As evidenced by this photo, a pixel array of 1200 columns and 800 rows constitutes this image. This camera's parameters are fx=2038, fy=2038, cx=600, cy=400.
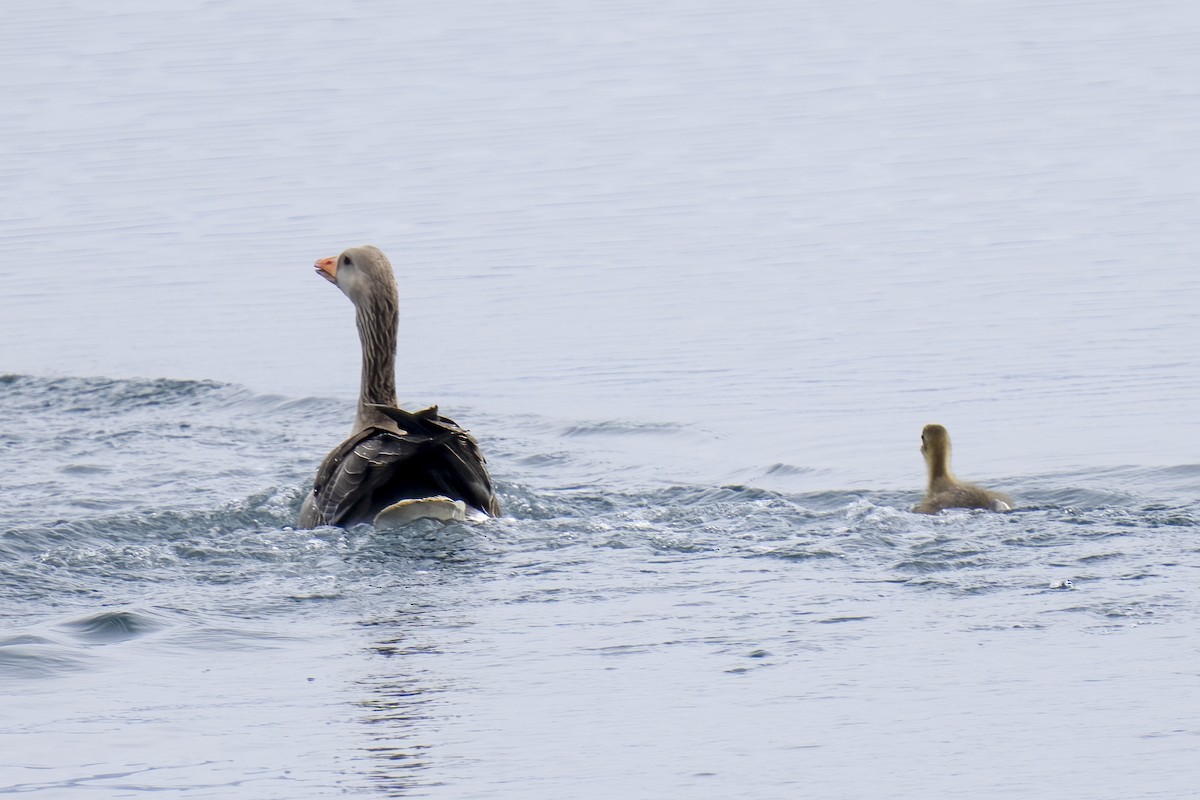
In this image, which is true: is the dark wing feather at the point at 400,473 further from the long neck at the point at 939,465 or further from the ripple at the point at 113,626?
the long neck at the point at 939,465

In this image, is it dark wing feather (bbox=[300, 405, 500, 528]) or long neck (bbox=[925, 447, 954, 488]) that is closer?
dark wing feather (bbox=[300, 405, 500, 528])

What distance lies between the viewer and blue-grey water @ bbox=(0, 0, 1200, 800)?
735 cm

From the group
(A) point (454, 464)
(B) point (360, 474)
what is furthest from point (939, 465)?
(B) point (360, 474)

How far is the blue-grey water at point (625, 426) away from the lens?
735 cm

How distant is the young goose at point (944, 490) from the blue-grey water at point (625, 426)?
0.27 metres

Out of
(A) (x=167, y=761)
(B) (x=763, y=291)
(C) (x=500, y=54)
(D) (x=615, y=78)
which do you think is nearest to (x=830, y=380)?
(B) (x=763, y=291)

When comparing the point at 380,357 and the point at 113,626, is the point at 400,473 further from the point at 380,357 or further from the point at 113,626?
the point at 113,626

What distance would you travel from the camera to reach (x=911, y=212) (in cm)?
2248

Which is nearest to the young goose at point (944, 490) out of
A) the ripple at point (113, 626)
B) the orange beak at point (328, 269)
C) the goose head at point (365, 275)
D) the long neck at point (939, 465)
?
the long neck at point (939, 465)

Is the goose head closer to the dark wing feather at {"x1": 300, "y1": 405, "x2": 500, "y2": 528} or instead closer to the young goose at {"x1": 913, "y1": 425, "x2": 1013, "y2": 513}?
the dark wing feather at {"x1": 300, "y1": 405, "x2": 500, "y2": 528}

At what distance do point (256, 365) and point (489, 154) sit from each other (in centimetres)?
1129

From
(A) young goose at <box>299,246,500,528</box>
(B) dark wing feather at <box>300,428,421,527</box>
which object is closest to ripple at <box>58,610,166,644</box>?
(A) young goose at <box>299,246,500,528</box>

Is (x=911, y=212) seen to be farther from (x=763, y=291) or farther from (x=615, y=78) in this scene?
(x=615, y=78)

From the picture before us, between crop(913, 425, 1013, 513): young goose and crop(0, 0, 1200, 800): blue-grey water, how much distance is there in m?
0.27
